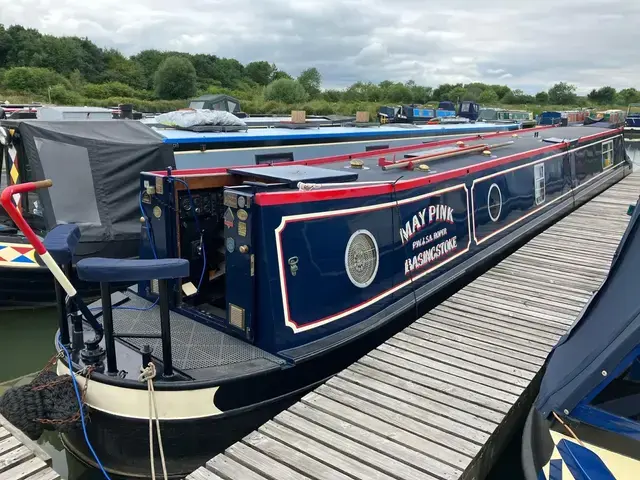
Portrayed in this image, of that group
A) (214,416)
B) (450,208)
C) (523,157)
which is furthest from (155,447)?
(523,157)

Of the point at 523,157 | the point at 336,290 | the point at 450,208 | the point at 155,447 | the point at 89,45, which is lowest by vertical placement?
A: the point at 155,447

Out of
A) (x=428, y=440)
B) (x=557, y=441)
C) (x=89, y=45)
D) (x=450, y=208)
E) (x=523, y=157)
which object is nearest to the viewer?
(x=557, y=441)

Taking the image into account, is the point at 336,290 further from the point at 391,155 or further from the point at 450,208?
the point at 391,155

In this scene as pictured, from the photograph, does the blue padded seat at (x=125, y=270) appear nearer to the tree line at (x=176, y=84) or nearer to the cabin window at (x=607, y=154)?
the cabin window at (x=607, y=154)

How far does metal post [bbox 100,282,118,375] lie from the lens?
10.0 ft

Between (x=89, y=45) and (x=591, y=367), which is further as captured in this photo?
(x=89, y=45)

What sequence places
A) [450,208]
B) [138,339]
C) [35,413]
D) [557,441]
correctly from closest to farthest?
[557,441]
[35,413]
[138,339]
[450,208]

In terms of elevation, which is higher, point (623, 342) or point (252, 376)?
point (623, 342)

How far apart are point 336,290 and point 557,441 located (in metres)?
1.77

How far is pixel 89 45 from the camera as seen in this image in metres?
57.7

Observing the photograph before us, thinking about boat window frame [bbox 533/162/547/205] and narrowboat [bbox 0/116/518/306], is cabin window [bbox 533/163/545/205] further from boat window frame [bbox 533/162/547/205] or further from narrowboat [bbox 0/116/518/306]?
narrowboat [bbox 0/116/518/306]

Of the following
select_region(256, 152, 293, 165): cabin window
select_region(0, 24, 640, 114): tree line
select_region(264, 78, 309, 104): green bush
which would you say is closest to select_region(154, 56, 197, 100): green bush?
select_region(0, 24, 640, 114): tree line

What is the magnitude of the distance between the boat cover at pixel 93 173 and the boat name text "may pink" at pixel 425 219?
134 inches

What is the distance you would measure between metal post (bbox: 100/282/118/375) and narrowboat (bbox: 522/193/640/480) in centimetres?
240
